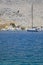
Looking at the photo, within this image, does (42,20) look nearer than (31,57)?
No

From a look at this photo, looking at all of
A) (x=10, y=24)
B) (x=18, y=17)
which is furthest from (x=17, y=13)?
(x=10, y=24)

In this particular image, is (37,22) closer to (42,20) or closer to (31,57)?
(42,20)

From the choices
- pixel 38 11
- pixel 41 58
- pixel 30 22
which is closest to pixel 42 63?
pixel 41 58

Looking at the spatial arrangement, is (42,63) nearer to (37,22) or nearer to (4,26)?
(4,26)

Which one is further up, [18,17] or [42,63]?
[42,63]

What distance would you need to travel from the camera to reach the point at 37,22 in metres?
106

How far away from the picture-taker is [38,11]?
112m

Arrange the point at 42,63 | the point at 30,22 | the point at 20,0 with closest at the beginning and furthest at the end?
the point at 42,63 < the point at 30,22 < the point at 20,0

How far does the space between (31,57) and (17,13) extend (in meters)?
89.0

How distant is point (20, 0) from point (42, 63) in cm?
9891

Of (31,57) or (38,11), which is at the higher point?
(31,57)

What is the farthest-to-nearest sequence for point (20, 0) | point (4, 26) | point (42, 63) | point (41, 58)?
1. point (20, 0)
2. point (4, 26)
3. point (41, 58)
4. point (42, 63)

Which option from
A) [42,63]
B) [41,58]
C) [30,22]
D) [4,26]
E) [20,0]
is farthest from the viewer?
[20,0]

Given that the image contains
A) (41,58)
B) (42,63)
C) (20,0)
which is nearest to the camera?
(42,63)
